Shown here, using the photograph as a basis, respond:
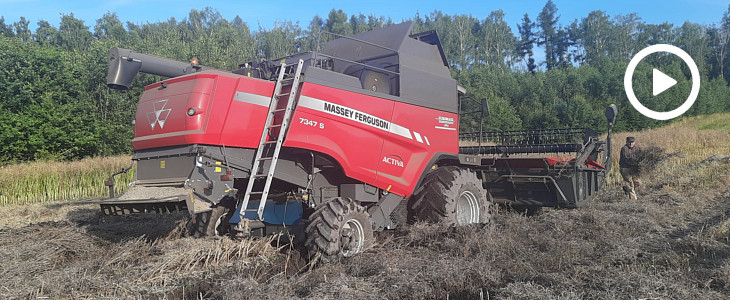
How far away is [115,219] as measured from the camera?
10.6 m

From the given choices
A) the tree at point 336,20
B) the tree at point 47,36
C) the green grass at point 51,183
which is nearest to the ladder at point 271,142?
the green grass at point 51,183

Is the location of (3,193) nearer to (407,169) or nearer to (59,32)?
(407,169)

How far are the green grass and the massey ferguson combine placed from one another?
10793mm

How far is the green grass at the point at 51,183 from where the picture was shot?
15.3 metres

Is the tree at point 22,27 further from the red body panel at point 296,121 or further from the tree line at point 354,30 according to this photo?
the red body panel at point 296,121

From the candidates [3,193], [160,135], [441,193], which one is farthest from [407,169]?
[3,193]

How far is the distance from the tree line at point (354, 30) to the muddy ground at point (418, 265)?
109 inches

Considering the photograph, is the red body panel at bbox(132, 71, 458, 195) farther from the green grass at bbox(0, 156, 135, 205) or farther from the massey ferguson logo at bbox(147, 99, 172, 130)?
the green grass at bbox(0, 156, 135, 205)

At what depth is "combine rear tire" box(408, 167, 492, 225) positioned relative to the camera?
727cm

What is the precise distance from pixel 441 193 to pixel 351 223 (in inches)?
75.4

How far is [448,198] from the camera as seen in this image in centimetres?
729

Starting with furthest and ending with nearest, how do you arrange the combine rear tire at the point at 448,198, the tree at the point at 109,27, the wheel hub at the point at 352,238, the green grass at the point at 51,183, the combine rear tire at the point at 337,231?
1. the tree at the point at 109,27
2. the green grass at the point at 51,183
3. the combine rear tire at the point at 448,198
4. the wheel hub at the point at 352,238
5. the combine rear tire at the point at 337,231

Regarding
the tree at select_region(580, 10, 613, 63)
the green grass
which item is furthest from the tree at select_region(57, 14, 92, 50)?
the tree at select_region(580, 10, 613, 63)

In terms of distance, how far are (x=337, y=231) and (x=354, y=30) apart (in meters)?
107
